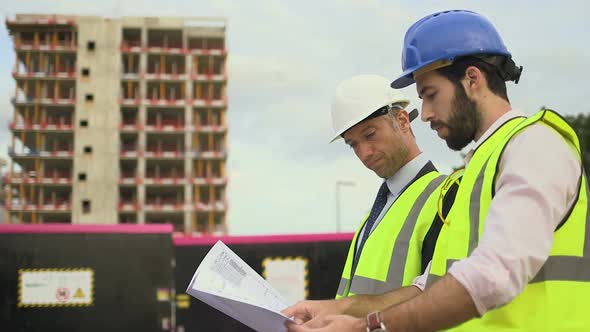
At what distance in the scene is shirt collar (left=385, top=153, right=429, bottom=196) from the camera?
10.7ft

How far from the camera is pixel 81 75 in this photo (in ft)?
191

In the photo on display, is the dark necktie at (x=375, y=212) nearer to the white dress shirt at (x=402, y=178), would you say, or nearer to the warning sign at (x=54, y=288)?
the white dress shirt at (x=402, y=178)

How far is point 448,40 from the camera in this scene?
199cm

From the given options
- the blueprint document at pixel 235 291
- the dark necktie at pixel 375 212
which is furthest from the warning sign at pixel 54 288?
the blueprint document at pixel 235 291

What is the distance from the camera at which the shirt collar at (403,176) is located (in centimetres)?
325

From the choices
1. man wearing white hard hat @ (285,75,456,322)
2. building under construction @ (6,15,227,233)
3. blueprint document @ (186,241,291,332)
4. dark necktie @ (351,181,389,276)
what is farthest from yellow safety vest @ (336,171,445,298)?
building under construction @ (6,15,227,233)

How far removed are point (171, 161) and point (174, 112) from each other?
4.23 metres

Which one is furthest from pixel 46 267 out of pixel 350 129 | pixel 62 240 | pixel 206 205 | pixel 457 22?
pixel 206 205

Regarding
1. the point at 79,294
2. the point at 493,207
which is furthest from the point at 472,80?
the point at 79,294

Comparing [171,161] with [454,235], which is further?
[171,161]

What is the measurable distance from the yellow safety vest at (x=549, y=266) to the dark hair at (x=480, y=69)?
0.21 m

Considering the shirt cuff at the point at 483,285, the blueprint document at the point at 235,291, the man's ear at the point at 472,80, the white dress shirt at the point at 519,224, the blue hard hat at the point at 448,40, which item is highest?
the blue hard hat at the point at 448,40

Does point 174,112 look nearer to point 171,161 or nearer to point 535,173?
point 171,161

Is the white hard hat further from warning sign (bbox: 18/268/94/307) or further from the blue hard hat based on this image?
warning sign (bbox: 18/268/94/307)
